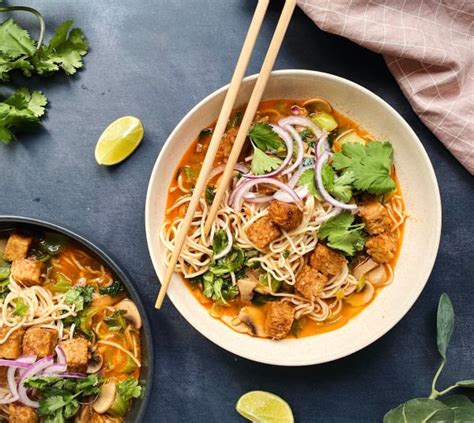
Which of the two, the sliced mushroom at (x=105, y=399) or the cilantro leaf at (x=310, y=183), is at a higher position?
the cilantro leaf at (x=310, y=183)

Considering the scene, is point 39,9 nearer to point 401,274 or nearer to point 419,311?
point 401,274

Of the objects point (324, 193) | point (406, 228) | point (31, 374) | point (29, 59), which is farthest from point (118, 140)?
point (406, 228)

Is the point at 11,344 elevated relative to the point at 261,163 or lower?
lower

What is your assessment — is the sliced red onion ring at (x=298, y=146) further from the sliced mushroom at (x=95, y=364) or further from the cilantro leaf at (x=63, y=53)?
the sliced mushroom at (x=95, y=364)

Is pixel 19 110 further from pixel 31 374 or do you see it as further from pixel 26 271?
pixel 31 374

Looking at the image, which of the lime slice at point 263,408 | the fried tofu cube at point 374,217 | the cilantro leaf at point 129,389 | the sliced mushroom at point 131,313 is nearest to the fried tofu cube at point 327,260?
the fried tofu cube at point 374,217

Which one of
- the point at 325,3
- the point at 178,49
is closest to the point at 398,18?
the point at 325,3

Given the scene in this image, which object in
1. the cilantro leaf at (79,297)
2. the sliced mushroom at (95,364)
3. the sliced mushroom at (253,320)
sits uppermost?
the sliced mushroom at (253,320)
